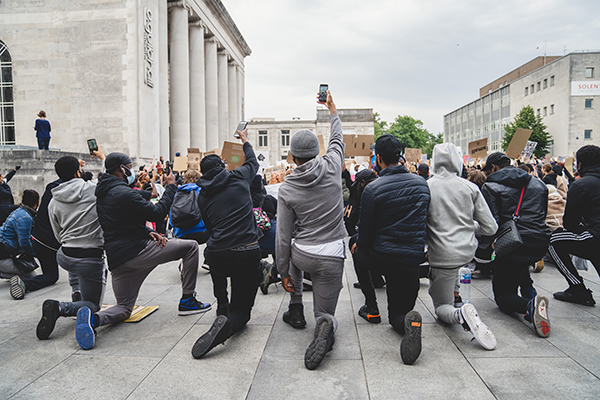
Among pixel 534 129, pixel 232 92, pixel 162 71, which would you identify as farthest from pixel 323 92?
pixel 534 129

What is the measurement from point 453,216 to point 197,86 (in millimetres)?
31186

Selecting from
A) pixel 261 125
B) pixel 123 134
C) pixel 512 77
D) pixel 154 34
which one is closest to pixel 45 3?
pixel 154 34

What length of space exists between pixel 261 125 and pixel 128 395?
52923 mm

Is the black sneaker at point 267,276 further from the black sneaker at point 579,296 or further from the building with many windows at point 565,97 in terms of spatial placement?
the building with many windows at point 565,97

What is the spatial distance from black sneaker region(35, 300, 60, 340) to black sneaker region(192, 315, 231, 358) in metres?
1.69

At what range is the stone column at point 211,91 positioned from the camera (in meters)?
35.9

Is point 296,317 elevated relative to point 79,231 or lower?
lower

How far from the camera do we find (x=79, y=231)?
4621mm

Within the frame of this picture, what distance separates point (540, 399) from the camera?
2.97 meters

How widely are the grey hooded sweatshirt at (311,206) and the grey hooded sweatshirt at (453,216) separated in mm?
1014

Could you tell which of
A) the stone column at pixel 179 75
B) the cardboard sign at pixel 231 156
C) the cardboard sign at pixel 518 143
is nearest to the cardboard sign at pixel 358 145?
the cardboard sign at pixel 518 143

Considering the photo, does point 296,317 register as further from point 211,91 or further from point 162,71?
point 211,91

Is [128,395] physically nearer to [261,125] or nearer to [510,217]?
[510,217]

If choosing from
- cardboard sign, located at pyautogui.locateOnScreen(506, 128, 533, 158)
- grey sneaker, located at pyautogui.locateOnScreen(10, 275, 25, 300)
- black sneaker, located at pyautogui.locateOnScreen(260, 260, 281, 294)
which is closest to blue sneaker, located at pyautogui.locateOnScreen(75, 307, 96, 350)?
black sneaker, located at pyautogui.locateOnScreen(260, 260, 281, 294)
